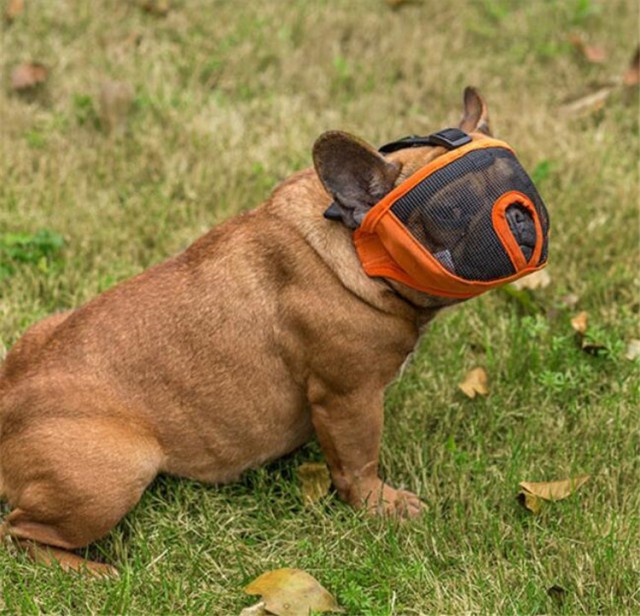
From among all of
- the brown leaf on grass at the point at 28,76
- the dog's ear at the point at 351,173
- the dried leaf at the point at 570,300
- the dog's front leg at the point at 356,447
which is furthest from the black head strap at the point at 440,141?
the brown leaf on grass at the point at 28,76

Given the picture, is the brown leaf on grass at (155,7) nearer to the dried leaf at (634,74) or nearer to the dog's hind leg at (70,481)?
the dried leaf at (634,74)

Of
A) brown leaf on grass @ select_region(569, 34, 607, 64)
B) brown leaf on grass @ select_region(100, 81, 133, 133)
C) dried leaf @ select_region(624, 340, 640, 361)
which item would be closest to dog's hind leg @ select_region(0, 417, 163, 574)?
dried leaf @ select_region(624, 340, 640, 361)

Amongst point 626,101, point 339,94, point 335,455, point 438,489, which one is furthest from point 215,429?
point 626,101

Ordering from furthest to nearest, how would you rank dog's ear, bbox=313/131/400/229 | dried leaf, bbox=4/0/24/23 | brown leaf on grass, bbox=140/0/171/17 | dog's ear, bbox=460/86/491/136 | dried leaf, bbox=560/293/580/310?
brown leaf on grass, bbox=140/0/171/17, dried leaf, bbox=4/0/24/23, dried leaf, bbox=560/293/580/310, dog's ear, bbox=460/86/491/136, dog's ear, bbox=313/131/400/229

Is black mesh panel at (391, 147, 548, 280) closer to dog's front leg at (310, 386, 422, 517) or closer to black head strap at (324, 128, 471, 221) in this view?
black head strap at (324, 128, 471, 221)

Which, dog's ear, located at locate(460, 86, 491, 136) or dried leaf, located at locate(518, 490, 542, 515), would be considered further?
dried leaf, located at locate(518, 490, 542, 515)

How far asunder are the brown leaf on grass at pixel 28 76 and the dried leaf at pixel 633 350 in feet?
13.0

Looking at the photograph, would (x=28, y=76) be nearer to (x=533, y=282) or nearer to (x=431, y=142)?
(x=533, y=282)

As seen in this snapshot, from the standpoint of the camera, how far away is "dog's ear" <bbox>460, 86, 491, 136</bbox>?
3619mm

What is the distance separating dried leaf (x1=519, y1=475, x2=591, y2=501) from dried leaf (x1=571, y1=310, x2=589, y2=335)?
3.18 feet

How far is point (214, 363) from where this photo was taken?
360 cm

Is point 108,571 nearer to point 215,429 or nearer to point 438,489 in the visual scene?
point 215,429

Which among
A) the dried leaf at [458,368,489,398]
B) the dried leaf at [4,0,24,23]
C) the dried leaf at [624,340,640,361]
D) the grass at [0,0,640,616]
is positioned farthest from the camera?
the dried leaf at [4,0,24,23]

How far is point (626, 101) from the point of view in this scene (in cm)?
666
